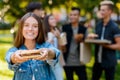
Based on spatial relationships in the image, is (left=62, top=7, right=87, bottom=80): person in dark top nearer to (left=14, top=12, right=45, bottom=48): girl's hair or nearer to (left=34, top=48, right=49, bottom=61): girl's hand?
(left=14, top=12, right=45, bottom=48): girl's hair

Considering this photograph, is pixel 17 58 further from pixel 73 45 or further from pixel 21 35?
pixel 73 45

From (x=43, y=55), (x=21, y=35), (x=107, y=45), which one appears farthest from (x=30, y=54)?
(x=107, y=45)

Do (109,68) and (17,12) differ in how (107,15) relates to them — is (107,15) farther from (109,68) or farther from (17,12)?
(17,12)

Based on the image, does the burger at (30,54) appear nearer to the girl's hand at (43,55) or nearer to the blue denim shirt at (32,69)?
the girl's hand at (43,55)

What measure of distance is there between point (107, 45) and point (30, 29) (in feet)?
8.95

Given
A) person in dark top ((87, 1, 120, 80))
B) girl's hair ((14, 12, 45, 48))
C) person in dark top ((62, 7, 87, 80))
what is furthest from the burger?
person in dark top ((62, 7, 87, 80))

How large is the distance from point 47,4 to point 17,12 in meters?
0.99

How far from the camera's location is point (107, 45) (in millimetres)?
6230

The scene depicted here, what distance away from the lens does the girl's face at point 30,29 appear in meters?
3.71

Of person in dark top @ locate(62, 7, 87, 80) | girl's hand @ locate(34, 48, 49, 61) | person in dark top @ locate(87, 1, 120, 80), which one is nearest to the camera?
girl's hand @ locate(34, 48, 49, 61)

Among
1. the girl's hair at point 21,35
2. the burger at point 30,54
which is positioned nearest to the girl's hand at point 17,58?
the burger at point 30,54

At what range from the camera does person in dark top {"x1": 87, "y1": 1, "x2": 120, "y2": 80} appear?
20.4ft

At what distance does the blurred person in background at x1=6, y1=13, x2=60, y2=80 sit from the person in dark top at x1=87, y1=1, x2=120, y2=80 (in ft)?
8.50

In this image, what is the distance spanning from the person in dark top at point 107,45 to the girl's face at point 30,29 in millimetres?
2635
